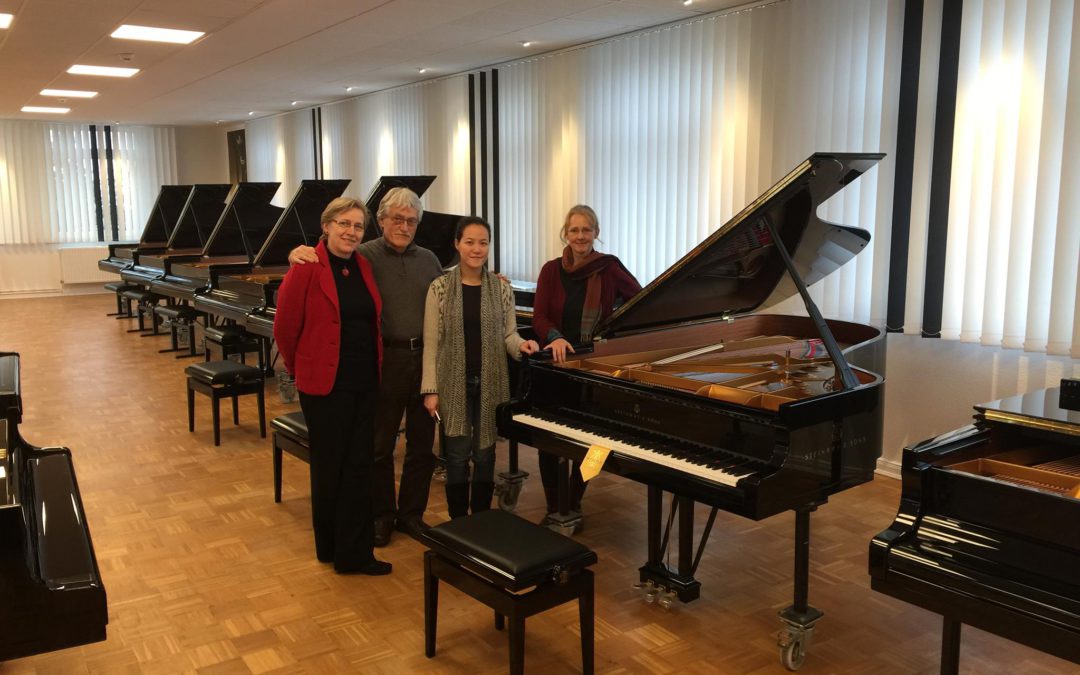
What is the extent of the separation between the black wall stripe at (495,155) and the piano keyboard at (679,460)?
5577mm

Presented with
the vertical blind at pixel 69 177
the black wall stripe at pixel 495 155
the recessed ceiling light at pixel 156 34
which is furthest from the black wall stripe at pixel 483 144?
the vertical blind at pixel 69 177

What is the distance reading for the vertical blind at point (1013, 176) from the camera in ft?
13.1

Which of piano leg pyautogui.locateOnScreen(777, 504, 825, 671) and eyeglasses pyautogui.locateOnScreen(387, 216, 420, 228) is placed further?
eyeglasses pyautogui.locateOnScreen(387, 216, 420, 228)

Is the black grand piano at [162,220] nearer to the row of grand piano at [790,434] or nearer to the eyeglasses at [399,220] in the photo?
the eyeglasses at [399,220]

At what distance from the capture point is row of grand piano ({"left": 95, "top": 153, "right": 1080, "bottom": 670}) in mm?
1955

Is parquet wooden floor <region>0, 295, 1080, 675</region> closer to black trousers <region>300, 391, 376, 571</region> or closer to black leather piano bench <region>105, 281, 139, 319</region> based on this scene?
black trousers <region>300, 391, 376, 571</region>

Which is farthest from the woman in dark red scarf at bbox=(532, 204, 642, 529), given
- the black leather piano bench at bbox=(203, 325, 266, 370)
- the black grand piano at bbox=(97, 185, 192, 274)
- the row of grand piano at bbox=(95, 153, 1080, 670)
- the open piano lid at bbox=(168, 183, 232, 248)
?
the black grand piano at bbox=(97, 185, 192, 274)

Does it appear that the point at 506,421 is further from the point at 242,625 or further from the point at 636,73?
the point at 636,73

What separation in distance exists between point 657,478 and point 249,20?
15.4 feet

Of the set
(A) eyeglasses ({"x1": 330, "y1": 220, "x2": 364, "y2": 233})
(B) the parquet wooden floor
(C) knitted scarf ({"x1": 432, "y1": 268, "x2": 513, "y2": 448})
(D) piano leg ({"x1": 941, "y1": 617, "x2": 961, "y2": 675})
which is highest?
(A) eyeglasses ({"x1": 330, "y1": 220, "x2": 364, "y2": 233})

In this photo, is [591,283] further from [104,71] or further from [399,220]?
[104,71]

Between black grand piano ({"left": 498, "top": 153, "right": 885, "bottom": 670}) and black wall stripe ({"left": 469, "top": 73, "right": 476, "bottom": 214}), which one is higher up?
black wall stripe ({"left": 469, "top": 73, "right": 476, "bottom": 214})

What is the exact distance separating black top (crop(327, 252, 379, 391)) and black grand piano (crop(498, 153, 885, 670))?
1.80 feet

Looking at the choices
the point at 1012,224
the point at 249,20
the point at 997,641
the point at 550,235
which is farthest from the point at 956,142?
the point at 249,20
